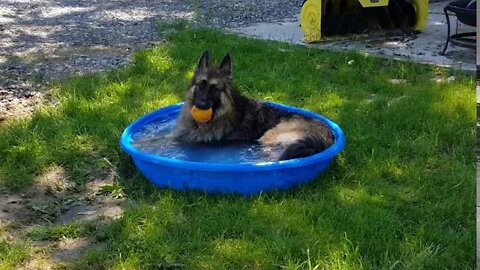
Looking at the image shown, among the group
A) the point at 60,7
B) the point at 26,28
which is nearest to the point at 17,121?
the point at 26,28

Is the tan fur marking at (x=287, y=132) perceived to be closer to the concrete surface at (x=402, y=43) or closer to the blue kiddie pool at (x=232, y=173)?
the blue kiddie pool at (x=232, y=173)

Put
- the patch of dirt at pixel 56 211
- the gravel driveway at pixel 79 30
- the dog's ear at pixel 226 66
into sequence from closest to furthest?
1. the patch of dirt at pixel 56 211
2. the dog's ear at pixel 226 66
3. the gravel driveway at pixel 79 30

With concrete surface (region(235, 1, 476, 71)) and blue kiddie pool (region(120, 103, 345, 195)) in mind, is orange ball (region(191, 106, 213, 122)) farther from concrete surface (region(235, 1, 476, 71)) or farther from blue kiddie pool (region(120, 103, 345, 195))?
concrete surface (region(235, 1, 476, 71))

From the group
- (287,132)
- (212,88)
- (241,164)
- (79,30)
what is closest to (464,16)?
(287,132)

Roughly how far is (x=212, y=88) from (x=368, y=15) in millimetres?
4762

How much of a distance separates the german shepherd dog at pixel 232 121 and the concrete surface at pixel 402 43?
2975 millimetres

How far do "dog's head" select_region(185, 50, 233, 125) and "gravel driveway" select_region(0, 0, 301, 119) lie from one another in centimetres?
198

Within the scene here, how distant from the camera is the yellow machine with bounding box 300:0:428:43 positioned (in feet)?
28.5

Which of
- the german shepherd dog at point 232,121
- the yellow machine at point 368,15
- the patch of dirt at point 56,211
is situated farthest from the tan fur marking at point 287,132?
the yellow machine at point 368,15

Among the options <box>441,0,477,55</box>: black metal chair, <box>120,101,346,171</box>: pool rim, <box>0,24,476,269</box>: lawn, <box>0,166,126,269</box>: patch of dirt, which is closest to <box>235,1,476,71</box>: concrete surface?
<box>441,0,477,55</box>: black metal chair

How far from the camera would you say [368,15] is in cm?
901

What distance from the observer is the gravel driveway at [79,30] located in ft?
22.9

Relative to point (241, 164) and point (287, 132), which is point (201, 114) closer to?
point (287, 132)

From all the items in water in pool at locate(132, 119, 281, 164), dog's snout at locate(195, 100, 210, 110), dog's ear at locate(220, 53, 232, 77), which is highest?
dog's ear at locate(220, 53, 232, 77)
